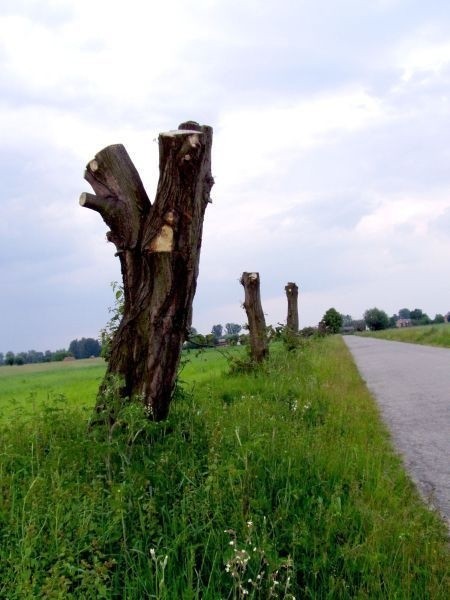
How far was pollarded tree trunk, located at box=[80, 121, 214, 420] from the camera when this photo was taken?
5.68 meters

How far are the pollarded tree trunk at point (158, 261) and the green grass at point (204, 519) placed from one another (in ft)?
1.72

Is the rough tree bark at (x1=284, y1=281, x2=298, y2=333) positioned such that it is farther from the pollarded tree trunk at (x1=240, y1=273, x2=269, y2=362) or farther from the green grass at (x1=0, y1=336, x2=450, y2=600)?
the green grass at (x1=0, y1=336, x2=450, y2=600)

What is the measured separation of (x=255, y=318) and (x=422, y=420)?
6.40 m

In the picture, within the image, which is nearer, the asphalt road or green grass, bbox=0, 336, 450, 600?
green grass, bbox=0, 336, 450, 600

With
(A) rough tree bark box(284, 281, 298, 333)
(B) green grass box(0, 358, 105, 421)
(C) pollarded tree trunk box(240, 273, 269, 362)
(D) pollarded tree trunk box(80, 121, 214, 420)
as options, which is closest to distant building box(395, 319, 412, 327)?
(B) green grass box(0, 358, 105, 421)

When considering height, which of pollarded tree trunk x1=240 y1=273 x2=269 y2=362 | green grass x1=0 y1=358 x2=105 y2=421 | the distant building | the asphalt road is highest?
the distant building

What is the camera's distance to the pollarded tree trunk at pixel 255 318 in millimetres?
14430

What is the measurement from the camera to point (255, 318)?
14859 mm

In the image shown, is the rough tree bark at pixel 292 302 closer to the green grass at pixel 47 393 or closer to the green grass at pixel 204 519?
the green grass at pixel 47 393

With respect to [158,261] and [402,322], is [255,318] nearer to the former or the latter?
[158,261]

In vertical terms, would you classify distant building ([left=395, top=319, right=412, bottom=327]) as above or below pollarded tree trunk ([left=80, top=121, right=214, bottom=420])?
above

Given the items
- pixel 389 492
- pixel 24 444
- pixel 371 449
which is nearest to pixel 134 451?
pixel 24 444

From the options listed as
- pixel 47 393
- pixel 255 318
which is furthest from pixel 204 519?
pixel 255 318

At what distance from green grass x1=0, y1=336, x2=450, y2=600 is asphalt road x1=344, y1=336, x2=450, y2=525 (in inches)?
10.8
